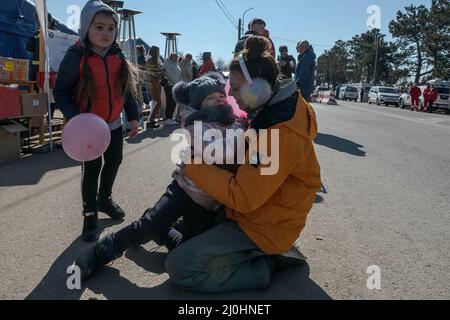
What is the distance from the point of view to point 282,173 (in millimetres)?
2367

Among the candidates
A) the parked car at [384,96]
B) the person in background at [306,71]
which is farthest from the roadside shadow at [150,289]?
the parked car at [384,96]

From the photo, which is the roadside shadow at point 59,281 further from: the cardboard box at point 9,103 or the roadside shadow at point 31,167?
the cardboard box at point 9,103

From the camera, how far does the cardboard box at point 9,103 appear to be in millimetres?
6066

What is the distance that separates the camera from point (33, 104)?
674 centimetres

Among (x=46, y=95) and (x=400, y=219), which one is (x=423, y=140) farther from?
(x=46, y=95)

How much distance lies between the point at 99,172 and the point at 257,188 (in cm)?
158

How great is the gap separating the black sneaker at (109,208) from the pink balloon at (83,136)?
916mm

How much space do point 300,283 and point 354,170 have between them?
3.75m

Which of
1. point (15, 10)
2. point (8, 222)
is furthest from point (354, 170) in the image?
point (15, 10)

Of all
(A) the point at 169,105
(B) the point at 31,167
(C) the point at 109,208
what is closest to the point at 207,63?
(A) the point at 169,105

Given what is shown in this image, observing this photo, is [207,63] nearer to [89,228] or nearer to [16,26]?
[16,26]

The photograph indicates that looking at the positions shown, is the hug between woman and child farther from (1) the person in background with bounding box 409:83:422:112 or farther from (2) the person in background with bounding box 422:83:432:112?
(1) the person in background with bounding box 409:83:422:112

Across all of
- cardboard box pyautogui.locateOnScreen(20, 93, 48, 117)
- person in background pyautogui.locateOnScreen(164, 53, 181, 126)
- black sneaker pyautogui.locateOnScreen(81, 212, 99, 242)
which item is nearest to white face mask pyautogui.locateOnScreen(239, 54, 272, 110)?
black sneaker pyautogui.locateOnScreen(81, 212, 99, 242)

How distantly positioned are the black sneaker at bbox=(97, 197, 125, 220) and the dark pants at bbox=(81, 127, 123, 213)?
0.05 meters
